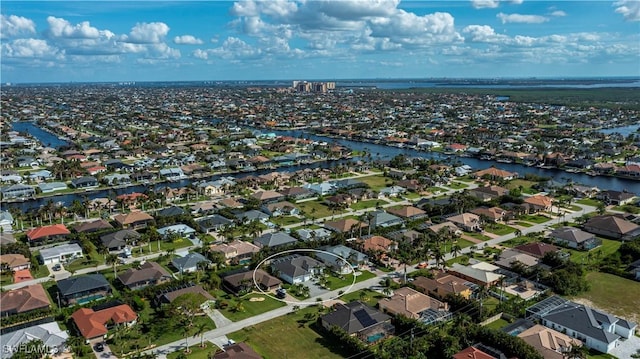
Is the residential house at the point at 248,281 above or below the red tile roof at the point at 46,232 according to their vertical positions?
below

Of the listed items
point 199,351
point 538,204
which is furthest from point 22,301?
point 538,204

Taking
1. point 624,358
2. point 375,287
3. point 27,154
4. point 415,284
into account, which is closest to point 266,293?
point 375,287

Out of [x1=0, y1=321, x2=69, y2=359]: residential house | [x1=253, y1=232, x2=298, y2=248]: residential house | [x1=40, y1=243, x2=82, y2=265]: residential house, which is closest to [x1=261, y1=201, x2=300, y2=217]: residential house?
[x1=253, y1=232, x2=298, y2=248]: residential house

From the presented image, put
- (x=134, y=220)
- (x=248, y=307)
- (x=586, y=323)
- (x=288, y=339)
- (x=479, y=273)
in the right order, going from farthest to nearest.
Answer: (x=134, y=220), (x=479, y=273), (x=248, y=307), (x=288, y=339), (x=586, y=323)

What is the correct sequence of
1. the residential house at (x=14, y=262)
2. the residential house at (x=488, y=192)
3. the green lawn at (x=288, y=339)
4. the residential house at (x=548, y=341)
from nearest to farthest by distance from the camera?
the residential house at (x=548, y=341) → the green lawn at (x=288, y=339) → the residential house at (x=14, y=262) → the residential house at (x=488, y=192)

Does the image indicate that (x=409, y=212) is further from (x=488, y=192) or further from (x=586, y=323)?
(x=586, y=323)

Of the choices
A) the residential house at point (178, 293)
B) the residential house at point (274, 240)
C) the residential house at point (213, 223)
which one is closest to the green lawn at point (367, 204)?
the residential house at point (274, 240)

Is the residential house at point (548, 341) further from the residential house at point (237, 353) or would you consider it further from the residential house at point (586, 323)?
the residential house at point (237, 353)
